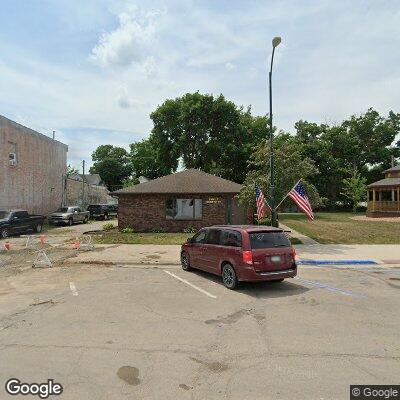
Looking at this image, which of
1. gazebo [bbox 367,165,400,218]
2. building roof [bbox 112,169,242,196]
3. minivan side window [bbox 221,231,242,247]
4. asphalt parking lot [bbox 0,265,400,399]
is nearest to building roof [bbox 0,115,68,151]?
building roof [bbox 112,169,242,196]

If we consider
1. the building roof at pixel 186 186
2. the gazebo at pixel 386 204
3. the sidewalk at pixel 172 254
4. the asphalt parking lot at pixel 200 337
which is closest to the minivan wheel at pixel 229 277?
the asphalt parking lot at pixel 200 337

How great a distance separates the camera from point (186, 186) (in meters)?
26.4

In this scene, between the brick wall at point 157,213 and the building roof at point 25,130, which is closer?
the brick wall at point 157,213

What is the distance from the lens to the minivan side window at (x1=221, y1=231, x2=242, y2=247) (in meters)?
10.3

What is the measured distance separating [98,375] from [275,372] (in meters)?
2.28

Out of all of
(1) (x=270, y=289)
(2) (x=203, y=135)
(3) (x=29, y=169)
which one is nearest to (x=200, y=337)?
(1) (x=270, y=289)

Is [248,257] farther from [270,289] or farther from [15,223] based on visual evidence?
[15,223]

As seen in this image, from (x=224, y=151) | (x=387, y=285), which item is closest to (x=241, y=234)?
(x=387, y=285)

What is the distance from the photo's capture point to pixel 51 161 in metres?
38.2

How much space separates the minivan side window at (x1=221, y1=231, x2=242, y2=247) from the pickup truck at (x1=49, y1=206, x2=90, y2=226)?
2525cm

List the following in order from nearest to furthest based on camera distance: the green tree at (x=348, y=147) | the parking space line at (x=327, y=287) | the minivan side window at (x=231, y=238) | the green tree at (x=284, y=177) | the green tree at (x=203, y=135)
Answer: the parking space line at (x=327, y=287)
the minivan side window at (x=231, y=238)
the green tree at (x=284, y=177)
the green tree at (x=203, y=135)
the green tree at (x=348, y=147)

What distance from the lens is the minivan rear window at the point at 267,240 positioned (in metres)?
10.1

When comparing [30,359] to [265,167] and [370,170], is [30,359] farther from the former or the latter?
[370,170]

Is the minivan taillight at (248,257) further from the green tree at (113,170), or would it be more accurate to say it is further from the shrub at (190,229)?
the green tree at (113,170)
